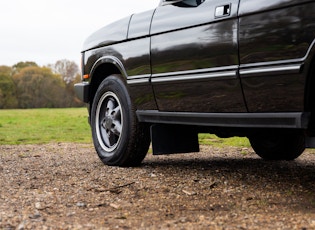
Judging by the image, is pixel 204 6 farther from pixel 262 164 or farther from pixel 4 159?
pixel 4 159

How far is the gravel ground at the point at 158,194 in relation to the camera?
3.36m

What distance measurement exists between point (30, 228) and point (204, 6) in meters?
2.21

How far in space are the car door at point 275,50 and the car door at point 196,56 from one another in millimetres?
106

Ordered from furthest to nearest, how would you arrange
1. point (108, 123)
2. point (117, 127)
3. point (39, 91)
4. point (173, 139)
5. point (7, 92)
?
1. point (7, 92)
2. point (39, 91)
3. point (108, 123)
4. point (117, 127)
5. point (173, 139)

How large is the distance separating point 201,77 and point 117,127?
5.16 feet

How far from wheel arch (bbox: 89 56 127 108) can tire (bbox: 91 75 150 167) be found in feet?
0.52

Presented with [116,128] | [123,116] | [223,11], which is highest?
[223,11]

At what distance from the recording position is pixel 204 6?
4.29 meters

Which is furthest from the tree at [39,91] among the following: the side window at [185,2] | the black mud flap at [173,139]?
the side window at [185,2]

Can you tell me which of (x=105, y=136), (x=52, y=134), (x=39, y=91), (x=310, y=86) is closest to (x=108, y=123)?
(x=105, y=136)

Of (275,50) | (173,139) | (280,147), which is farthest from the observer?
(280,147)

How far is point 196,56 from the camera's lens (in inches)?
169

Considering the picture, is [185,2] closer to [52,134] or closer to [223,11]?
[223,11]

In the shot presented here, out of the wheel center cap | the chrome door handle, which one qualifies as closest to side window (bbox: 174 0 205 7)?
the chrome door handle
